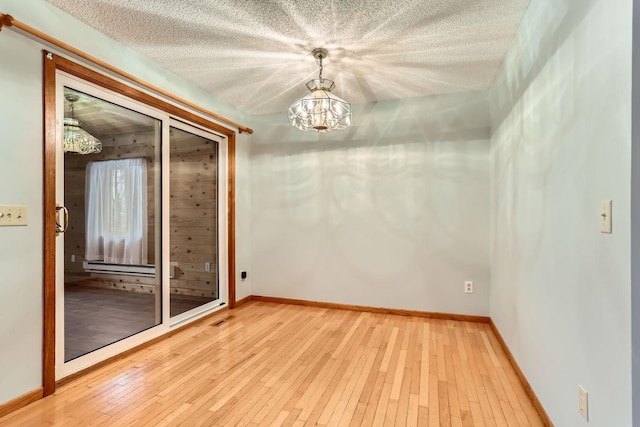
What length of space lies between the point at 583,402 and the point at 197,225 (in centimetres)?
360

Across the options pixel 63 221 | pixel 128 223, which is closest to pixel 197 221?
pixel 128 223

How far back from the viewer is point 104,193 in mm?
3059

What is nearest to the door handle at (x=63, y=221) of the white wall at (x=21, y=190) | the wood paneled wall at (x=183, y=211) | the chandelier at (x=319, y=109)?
the white wall at (x=21, y=190)

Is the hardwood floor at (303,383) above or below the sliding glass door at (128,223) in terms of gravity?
below

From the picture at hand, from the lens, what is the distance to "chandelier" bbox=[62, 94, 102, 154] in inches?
87.0

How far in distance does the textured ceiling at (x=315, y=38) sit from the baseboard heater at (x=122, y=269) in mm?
2029

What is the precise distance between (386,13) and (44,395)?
3.20m

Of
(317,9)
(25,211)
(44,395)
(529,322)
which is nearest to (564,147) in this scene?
(529,322)

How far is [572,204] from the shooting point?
1345 millimetres

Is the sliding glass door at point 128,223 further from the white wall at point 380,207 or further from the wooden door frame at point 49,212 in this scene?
the white wall at point 380,207

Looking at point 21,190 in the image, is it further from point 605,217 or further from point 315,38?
point 605,217

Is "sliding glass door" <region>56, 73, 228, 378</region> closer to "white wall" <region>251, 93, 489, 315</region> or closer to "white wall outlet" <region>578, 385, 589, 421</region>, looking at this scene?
"white wall" <region>251, 93, 489, 315</region>

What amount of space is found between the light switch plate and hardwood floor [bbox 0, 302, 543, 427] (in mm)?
1064

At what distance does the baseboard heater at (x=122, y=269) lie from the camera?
3.24 m
